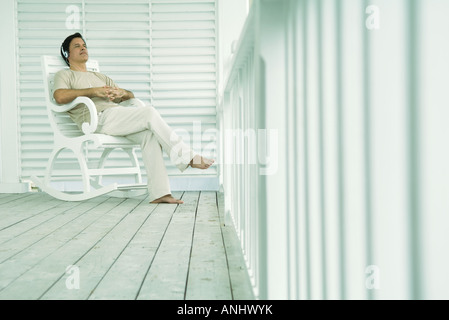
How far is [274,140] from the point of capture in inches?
25.7

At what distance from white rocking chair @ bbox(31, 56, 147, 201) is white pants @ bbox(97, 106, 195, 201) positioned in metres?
0.10

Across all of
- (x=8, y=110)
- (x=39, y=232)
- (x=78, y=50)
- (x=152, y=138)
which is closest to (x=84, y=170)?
(x=152, y=138)

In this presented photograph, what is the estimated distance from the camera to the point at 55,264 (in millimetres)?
1284

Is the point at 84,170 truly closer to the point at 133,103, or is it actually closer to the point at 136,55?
the point at 133,103

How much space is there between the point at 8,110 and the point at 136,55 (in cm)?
100

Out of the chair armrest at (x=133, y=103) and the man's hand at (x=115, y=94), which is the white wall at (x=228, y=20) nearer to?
the chair armrest at (x=133, y=103)

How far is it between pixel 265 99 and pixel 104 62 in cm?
310

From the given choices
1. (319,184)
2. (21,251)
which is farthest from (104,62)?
(319,184)

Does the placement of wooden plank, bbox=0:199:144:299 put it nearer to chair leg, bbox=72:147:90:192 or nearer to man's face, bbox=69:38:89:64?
chair leg, bbox=72:147:90:192

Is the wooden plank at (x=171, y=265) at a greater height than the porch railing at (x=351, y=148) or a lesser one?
lesser

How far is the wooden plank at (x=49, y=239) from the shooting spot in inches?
48.1

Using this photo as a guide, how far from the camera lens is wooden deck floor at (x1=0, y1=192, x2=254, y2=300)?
104 cm

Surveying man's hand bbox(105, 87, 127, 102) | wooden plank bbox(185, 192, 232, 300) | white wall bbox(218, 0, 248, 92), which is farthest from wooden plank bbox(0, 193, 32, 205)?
white wall bbox(218, 0, 248, 92)

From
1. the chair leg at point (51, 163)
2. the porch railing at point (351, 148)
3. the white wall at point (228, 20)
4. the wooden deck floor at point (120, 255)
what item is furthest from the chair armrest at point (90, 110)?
the porch railing at point (351, 148)
